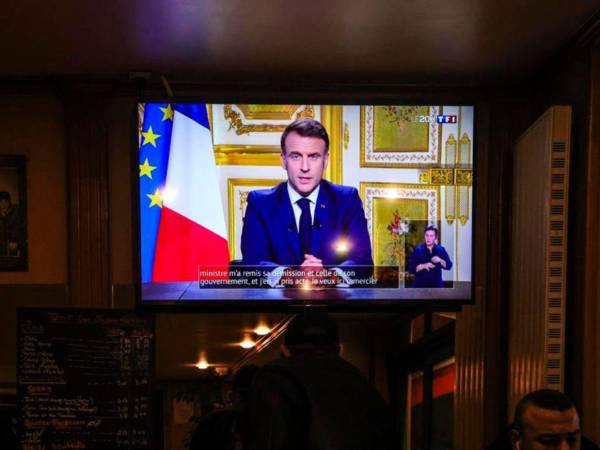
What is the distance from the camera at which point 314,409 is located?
1545mm

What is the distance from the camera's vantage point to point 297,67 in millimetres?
2934

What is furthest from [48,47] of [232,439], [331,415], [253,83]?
[331,415]

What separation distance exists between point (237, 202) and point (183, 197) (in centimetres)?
29

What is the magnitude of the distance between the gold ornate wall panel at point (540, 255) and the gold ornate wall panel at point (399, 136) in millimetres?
450

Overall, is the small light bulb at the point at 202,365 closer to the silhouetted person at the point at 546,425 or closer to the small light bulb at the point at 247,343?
the small light bulb at the point at 247,343

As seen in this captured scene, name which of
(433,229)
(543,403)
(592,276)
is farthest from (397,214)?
(543,403)

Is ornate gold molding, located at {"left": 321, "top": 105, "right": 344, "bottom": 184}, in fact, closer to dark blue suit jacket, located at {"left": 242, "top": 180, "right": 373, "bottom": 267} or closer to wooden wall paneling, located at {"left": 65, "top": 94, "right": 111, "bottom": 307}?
dark blue suit jacket, located at {"left": 242, "top": 180, "right": 373, "bottom": 267}

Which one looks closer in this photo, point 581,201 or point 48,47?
point 581,201

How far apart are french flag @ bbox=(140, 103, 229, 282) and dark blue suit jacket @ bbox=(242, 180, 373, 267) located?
159mm

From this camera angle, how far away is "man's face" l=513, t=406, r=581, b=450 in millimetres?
1700

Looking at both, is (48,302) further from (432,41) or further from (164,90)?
(432,41)

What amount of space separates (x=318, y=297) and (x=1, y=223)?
5.79 ft

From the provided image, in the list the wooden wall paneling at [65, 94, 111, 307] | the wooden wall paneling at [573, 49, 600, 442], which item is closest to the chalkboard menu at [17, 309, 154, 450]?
the wooden wall paneling at [65, 94, 111, 307]

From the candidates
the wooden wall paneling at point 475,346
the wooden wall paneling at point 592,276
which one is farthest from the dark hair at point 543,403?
the wooden wall paneling at point 475,346
